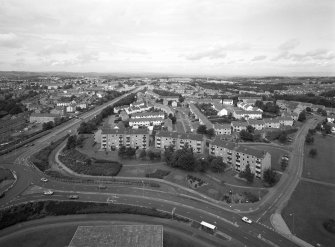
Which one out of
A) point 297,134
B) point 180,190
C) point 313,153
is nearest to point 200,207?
point 180,190

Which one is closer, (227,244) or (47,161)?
(227,244)

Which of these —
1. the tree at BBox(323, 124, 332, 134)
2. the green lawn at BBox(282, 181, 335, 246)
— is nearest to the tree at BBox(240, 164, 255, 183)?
the green lawn at BBox(282, 181, 335, 246)

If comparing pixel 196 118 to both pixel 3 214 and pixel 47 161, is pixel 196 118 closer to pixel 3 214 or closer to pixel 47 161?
pixel 47 161

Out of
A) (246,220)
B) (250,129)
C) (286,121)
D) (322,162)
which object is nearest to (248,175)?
(246,220)

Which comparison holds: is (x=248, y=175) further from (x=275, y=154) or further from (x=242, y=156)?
(x=275, y=154)

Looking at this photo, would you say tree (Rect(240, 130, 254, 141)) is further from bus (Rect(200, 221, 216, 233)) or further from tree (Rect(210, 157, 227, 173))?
bus (Rect(200, 221, 216, 233))

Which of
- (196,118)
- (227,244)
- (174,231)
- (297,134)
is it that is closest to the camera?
(227,244)

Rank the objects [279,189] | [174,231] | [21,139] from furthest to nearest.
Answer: [21,139] < [279,189] < [174,231]
